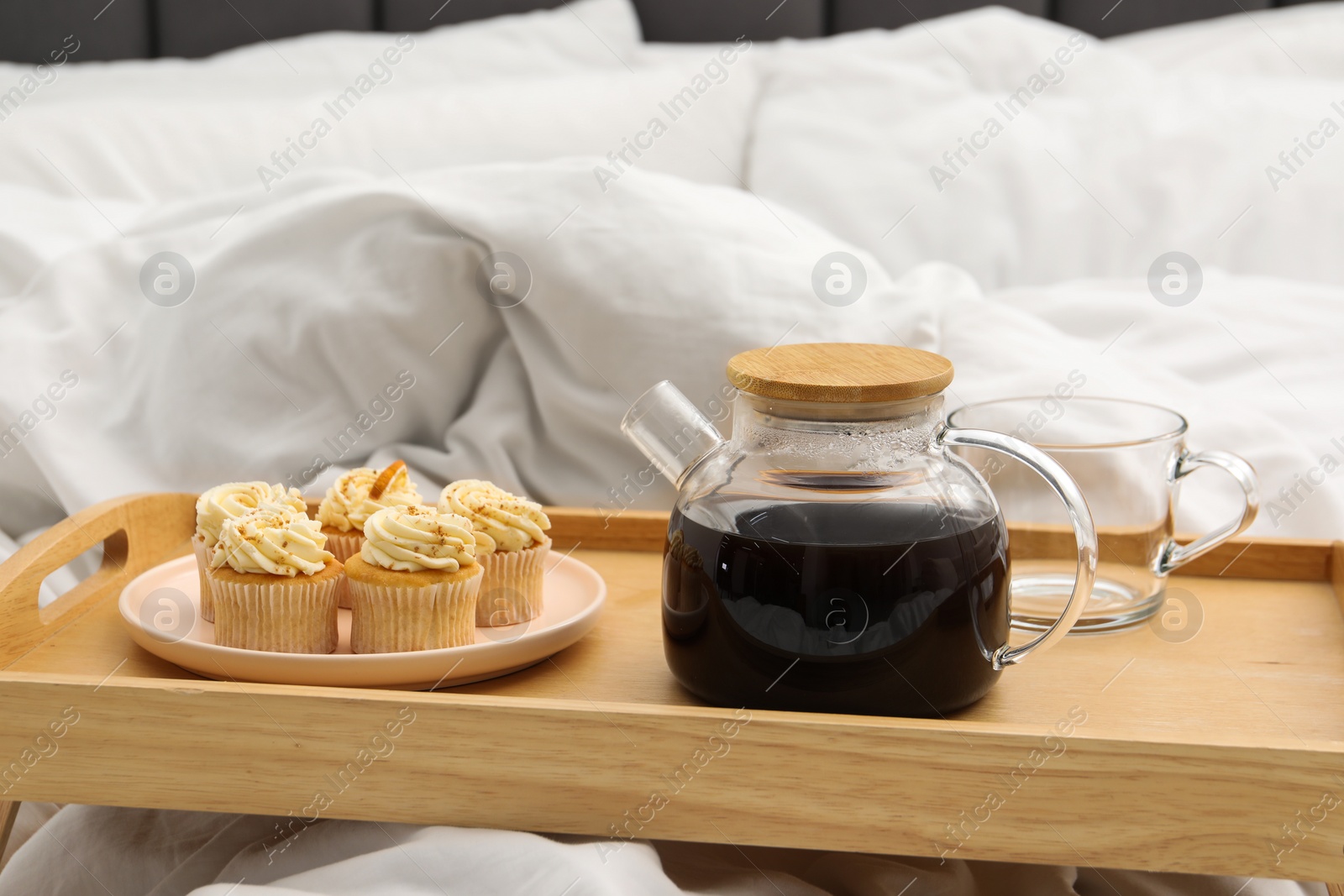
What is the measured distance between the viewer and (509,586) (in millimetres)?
741

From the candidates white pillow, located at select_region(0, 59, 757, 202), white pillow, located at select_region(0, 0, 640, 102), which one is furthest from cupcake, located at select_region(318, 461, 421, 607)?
white pillow, located at select_region(0, 0, 640, 102)

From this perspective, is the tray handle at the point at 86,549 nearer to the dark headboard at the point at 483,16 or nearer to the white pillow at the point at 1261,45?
the dark headboard at the point at 483,16

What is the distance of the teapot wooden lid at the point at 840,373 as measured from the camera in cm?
57

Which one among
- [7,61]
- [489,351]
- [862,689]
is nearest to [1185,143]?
[489,351]

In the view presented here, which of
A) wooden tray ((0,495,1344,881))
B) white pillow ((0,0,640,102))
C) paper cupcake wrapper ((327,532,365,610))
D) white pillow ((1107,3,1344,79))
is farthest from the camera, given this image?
white pillow ((1107,3,1344,79))

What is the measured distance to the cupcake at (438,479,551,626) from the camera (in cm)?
73

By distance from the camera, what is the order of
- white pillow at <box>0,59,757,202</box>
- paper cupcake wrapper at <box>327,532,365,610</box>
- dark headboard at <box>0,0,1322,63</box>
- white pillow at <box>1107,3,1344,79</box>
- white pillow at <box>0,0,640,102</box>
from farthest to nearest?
dark headboard at <box>0,0,1322,63</box>, white pillow at <box>1107,3,1344,79</box>, white pillow at <box>0,0,640,102</box>, white pillow at <box>0,59,757,202</box>, paper cupcake wrapper at <box>327,532,365,610</box>

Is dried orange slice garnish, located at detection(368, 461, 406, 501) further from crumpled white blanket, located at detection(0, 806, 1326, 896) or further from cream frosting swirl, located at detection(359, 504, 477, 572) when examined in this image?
crumpled white blanket, located at detection(0, 806, 1326, 896)

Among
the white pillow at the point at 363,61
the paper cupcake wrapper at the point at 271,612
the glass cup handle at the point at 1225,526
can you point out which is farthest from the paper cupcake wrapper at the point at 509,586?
the white pillow at the point at 363,61

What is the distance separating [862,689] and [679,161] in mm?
1284

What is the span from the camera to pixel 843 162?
1.61 meters

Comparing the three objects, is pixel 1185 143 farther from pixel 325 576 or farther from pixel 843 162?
pixel 325 576

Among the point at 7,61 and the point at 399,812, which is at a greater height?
the point at 7,61

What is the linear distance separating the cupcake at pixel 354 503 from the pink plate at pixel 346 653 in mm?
50
